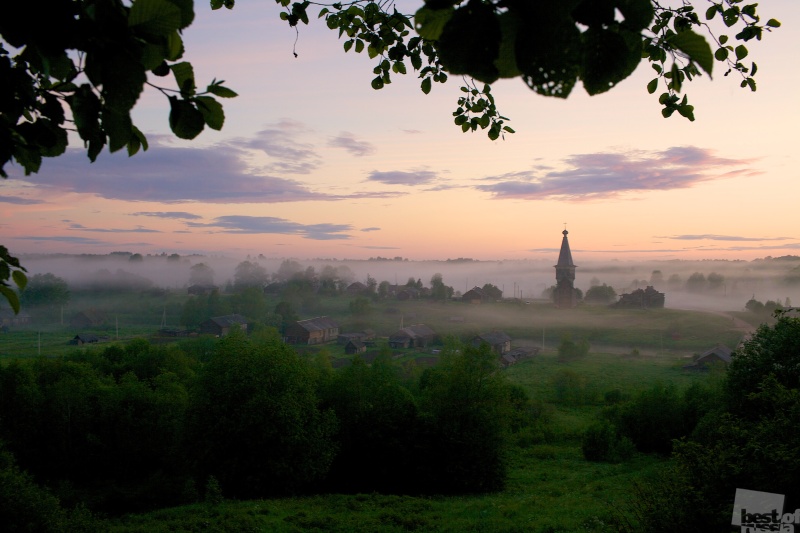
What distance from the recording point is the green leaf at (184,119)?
151cm

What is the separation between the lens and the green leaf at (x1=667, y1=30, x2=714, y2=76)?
3.49ft

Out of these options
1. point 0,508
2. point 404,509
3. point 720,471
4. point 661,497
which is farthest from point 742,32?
point 0,508

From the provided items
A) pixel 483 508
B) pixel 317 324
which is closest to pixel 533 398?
pixel 483 508

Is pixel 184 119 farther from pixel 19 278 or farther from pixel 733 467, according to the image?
pixel 733 467

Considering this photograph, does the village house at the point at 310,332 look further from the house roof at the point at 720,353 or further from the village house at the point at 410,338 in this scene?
the house roof at the point at 720,353

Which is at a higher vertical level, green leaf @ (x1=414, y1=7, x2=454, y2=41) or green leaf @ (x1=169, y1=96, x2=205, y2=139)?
green leaf @ (x1=414, y1=7, x2=454, y2=41)

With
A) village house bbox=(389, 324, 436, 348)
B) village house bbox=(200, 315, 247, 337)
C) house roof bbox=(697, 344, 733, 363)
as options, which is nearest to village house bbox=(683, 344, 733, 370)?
house roof bbox=(697, 344, 733, 363)

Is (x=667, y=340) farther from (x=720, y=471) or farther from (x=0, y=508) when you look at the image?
(x=0, y=508)

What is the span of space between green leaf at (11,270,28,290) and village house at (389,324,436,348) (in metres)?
46.5

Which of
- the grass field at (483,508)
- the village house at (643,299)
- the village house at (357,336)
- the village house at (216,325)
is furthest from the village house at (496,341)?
the village house at (216,325)

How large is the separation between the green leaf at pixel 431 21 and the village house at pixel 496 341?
148ft

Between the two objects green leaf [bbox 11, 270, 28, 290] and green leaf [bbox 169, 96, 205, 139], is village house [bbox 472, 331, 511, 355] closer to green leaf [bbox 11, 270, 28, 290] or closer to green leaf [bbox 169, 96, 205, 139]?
green leaf [bbox 11, 270, 28, 290]

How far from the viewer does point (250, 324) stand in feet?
173

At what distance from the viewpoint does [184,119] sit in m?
1.53
